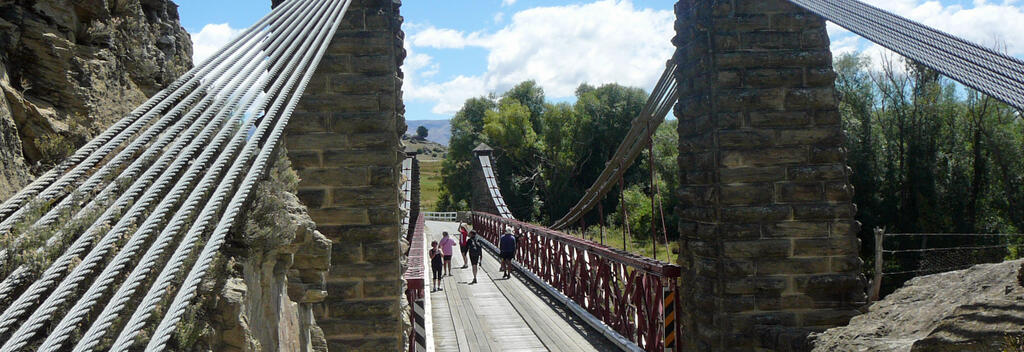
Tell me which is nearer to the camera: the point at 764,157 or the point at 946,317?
the point at 946,317

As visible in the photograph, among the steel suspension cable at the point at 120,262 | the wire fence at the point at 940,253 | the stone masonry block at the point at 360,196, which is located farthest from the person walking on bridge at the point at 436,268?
the wire fence at the point at 940,253

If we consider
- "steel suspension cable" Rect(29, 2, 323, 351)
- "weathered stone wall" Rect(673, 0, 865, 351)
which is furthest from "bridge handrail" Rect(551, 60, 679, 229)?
"steel suspension cable" Rect(29, 2, 323, 351)

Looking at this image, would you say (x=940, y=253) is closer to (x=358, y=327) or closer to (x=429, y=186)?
(x=358, y=327)

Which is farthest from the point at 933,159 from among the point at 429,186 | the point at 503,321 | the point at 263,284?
the point at 429,186

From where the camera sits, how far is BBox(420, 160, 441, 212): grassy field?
47.2m

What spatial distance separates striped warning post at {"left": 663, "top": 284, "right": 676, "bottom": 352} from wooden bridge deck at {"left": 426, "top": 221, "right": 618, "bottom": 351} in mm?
1045

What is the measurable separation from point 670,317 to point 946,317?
3.03 m

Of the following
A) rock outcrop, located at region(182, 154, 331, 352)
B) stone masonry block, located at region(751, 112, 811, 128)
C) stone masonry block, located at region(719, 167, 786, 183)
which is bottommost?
rock outcrop, located at region(182, 154, 331, 352)

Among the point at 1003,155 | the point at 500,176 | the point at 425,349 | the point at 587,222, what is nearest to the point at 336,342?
the point at 425,349

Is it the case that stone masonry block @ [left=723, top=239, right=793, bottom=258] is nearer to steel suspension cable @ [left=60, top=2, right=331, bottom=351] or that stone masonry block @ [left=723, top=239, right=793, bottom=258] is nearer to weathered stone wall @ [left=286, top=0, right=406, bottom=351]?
weathered stone wall @ [left=286, top=0, right=406, bottom=351]

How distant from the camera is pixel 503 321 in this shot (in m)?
7.91

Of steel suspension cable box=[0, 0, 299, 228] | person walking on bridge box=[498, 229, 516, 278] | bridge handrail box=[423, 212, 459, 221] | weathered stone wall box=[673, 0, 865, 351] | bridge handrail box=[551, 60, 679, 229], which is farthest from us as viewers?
bridge handrail box=[423, 212, 459, 221]

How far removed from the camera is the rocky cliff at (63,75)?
9.55 feet

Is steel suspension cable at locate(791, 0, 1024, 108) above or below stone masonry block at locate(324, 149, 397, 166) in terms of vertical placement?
above
